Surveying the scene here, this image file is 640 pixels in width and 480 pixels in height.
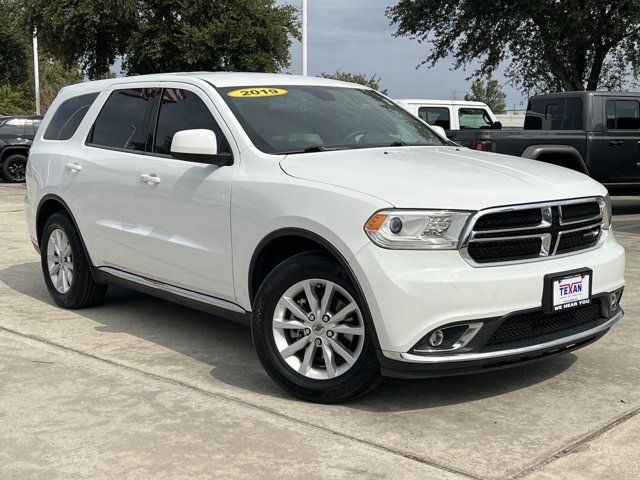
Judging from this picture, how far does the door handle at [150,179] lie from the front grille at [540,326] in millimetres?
2437

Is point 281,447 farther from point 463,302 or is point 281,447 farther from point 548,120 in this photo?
point 548,120

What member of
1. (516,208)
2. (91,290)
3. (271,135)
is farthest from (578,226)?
(91,290)

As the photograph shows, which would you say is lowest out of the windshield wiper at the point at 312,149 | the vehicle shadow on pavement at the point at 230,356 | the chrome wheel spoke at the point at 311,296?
the vehicle shadow on pavement at the point at 230,356

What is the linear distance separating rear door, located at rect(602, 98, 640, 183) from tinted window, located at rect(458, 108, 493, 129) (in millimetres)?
3696

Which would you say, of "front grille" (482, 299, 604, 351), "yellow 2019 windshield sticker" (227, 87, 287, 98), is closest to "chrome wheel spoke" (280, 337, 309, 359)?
"front grille" (482, 299, 604, 351)

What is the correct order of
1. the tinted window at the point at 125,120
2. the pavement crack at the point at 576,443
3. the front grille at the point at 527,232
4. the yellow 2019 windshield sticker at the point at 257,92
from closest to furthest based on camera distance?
the pavement crack at the point at 576,443 < the front grille at the point at 527,232 < the yellow 2019 windshield sticker at the point at 257,92 < the tinted window at the point at 125,120

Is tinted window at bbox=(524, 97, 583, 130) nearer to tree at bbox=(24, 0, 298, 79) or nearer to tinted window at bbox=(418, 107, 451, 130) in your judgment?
tinted window at bbox=(418, 107, 451, 130)

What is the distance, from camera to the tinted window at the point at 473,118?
16.0 metres

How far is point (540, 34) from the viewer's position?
23000mm

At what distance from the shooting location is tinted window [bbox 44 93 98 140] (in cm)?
662

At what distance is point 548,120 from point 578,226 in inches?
339

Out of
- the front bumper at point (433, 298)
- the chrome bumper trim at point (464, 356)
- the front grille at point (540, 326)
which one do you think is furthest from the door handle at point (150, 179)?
the front grille at point (540, 326)

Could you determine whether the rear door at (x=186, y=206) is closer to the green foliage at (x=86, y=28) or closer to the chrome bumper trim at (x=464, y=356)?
the chrome bumper trim at (x=464, y=356)

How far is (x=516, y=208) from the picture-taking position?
4.09 meters
